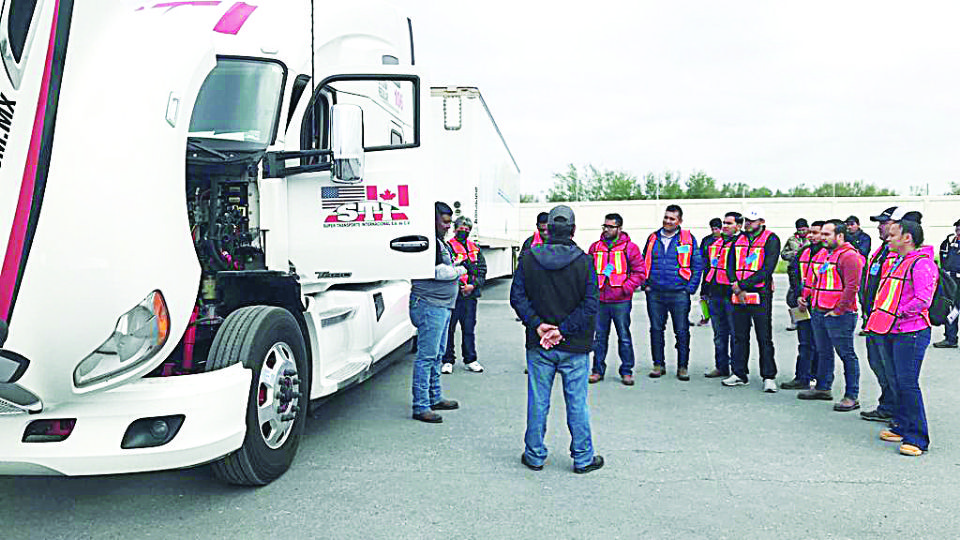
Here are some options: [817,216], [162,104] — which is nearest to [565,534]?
[162,104]

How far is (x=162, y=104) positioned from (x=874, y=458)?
17.1 feet

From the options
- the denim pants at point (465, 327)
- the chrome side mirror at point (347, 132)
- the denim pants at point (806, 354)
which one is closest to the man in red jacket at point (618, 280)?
the denim pants at point (465, 327)

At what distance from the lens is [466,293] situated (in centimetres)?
904

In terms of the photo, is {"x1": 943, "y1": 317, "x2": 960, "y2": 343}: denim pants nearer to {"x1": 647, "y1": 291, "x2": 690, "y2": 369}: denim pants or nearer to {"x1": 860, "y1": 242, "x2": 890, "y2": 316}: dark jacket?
{"x1": 647, "y1": 291, "x2": 690, "y2": 369}: denim pants

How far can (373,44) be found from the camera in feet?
23.2

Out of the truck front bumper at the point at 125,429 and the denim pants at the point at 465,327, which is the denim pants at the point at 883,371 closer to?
the denim pants at the point at 465,327

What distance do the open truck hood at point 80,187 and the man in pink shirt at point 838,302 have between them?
5.71 m

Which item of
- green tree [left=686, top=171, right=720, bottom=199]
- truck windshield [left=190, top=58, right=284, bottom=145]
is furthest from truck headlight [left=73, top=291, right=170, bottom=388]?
green tree [left=686, top=171, right=720, bottom=199]

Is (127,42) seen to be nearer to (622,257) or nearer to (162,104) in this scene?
(162,104)

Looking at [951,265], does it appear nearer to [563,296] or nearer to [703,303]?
[703,303]

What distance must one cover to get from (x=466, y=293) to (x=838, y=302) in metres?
3.81

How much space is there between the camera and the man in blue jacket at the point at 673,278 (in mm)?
8680

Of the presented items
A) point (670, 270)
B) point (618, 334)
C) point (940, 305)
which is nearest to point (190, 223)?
point (618, 334)

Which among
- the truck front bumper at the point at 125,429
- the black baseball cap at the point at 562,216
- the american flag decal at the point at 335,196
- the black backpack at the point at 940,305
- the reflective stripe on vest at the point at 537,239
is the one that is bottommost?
the truck front bumper at the point at 125,429
